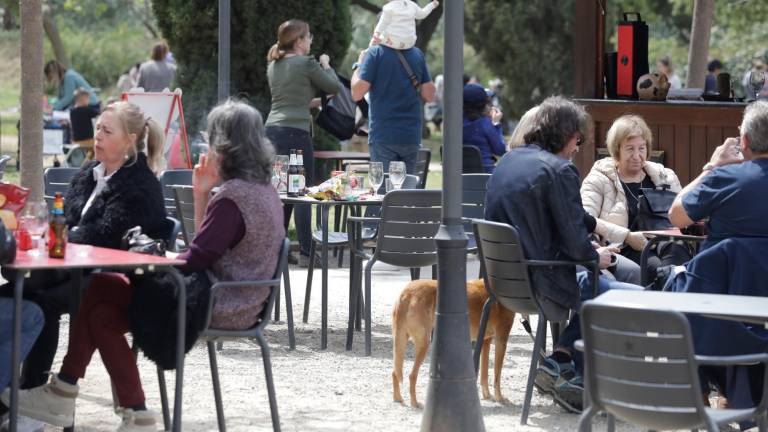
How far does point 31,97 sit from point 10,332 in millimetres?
4682

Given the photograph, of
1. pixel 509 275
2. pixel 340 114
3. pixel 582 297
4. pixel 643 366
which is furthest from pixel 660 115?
pixel 643 366

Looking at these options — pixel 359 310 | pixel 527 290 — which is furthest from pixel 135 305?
pixel 359 310

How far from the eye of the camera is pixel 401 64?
32.8ft

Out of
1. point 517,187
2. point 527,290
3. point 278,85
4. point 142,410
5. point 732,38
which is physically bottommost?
point 142,410

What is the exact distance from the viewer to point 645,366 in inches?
162

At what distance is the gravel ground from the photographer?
613cm

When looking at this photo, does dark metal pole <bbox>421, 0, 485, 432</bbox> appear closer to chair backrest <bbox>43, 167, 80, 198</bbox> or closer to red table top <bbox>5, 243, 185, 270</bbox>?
red table top <bbox>5, 243, 185, 270</bbox>

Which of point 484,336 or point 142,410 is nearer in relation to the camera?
point 142,410

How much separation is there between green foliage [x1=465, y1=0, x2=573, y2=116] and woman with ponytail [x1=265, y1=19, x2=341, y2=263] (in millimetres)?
18649

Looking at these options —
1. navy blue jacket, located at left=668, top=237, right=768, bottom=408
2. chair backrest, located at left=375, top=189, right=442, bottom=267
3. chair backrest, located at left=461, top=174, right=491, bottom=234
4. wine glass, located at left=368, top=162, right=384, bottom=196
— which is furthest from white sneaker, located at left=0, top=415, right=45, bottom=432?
chair backrest, located at left=461, top=174, right=491, bottom=234

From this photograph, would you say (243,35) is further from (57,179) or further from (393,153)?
(57,179)

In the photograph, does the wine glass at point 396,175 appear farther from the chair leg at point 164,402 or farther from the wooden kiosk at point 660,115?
the wooden kiosk at point 660,115

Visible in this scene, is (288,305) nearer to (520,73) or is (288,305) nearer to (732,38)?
(520,73)

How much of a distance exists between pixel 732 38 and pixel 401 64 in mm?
27159
